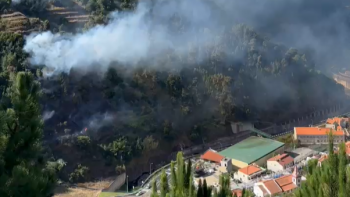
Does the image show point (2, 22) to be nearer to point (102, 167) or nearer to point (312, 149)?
point (102, 167)

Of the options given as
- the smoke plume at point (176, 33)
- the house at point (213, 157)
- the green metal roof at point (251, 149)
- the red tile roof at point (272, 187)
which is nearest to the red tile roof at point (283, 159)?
the green metal roof at point (251, 149)

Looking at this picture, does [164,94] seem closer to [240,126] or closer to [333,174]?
[240,126]

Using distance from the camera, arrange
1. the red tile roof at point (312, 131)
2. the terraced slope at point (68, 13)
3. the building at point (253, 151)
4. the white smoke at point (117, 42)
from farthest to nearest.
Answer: the terraced slope at point (68, 13) < the red tile roof at point (312, 131) < the white smoke at point (117, 42) < the building at point (253, 151)

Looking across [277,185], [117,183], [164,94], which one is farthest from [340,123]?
[117,183]

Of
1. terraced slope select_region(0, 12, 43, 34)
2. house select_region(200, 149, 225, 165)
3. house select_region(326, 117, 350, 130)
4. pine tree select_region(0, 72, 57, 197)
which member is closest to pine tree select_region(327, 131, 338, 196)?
pine tree select_region(0, 72, 57, 197)

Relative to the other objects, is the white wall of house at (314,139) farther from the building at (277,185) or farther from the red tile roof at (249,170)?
the building at (277,185)

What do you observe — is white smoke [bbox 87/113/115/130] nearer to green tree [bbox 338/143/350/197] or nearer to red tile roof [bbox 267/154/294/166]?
red tile roof [bbox 267/154/294/166]
